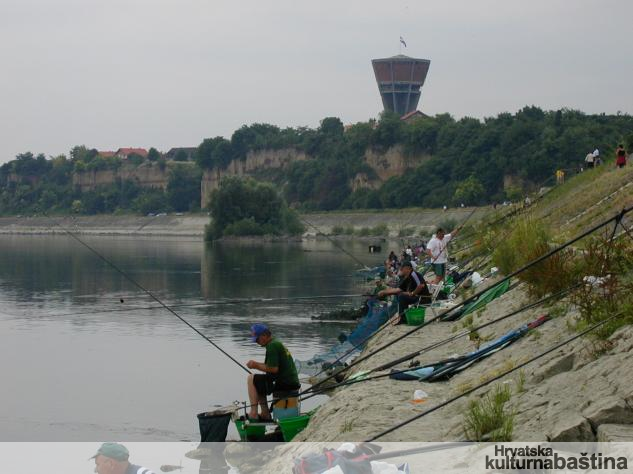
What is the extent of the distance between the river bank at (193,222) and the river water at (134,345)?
125ft

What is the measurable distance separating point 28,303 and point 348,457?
30245 mm

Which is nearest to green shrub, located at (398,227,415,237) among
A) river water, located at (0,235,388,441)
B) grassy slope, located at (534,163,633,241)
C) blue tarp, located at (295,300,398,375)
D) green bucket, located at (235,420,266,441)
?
river water, located at (0,235,388,441)

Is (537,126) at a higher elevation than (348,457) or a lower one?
higher

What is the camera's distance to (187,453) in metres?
12.6

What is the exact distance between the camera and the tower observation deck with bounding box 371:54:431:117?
608 ft

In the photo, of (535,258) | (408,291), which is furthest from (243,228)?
(535,258)

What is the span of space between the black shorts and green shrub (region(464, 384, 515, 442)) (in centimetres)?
296

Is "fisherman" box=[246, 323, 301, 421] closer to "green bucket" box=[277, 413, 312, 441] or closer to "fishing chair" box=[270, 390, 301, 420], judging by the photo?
"fishing chair" box=[270, 390, 301, 420]

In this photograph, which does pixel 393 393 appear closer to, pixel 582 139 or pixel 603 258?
pixel 603 258

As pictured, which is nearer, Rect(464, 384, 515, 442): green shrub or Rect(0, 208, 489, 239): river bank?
Rect(464, 384, 515, 442): green shrub

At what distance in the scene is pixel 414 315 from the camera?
16.8 m

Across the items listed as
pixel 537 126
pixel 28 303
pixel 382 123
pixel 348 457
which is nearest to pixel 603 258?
pixel 348 457

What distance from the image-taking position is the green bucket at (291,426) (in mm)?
11539

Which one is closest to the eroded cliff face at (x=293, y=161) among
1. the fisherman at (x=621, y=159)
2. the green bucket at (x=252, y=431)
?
the fisherman at (x=621, y=159)
